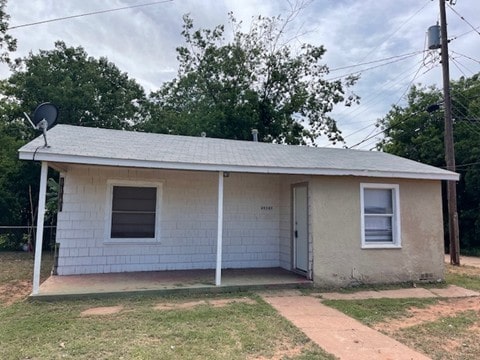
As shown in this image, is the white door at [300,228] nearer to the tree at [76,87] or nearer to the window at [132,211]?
the window at [132,211]

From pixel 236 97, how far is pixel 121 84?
21.2 ft

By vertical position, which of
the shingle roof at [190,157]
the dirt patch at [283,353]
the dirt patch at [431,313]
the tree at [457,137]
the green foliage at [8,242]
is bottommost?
the dirt patch at [283,353]

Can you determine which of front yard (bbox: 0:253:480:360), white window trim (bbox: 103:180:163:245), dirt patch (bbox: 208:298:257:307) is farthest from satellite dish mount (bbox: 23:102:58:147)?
dirt patch (bbox: 208:298:257:307)

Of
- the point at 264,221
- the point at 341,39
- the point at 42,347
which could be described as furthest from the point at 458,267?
the point at 42,347

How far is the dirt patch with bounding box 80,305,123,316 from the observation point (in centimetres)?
556

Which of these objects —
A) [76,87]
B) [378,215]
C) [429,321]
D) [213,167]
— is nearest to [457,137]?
[378,215]

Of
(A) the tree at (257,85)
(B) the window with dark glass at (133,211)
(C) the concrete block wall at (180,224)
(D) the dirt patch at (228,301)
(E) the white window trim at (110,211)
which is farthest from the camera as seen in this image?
(A) the tree at (257,85)

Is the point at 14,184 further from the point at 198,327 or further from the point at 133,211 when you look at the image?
the point at 198,327

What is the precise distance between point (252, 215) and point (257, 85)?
12.5 m

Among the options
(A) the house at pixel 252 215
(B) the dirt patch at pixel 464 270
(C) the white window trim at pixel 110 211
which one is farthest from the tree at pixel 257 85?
(B) the dirt patch at pixel 464 270

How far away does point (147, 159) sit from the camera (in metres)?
6.65

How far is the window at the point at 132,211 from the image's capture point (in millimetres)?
8430

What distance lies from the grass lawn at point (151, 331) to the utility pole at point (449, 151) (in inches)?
352

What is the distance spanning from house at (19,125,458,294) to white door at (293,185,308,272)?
0.03 m
